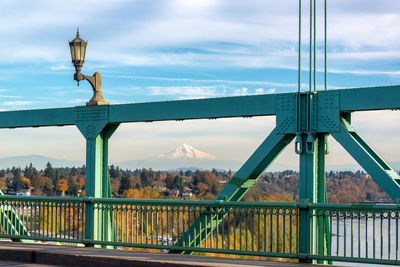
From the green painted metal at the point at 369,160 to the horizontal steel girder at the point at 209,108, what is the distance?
0.33 metres

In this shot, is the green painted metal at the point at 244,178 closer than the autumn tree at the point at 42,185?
Yes

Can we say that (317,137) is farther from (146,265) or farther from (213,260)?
(146,265)

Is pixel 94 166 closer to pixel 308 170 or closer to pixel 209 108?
pixel 209 108

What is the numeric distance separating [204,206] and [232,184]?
2.43ft

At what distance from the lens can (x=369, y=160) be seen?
9.69m

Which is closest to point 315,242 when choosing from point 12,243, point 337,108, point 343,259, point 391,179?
point 343,259

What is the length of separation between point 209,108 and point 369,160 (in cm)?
319

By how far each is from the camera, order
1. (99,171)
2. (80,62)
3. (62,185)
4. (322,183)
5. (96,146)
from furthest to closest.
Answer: (62,185)
(80,62)
(99,171)
(96,146)
(322,183)

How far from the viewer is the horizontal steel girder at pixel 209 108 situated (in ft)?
31.7

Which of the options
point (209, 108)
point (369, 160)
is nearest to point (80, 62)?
point (209, 108)

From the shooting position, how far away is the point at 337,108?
9.98 m

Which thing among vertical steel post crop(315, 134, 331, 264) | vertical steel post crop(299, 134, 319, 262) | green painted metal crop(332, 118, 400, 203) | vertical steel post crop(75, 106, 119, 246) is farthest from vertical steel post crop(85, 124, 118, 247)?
green painted metal crop(332, 118, 400, 203)

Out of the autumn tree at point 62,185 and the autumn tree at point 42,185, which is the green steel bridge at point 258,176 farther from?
the autumn tree at point 42,185

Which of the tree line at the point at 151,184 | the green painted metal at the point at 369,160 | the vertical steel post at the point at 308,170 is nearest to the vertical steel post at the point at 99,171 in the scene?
the vertical steel post at the point at 308,170
